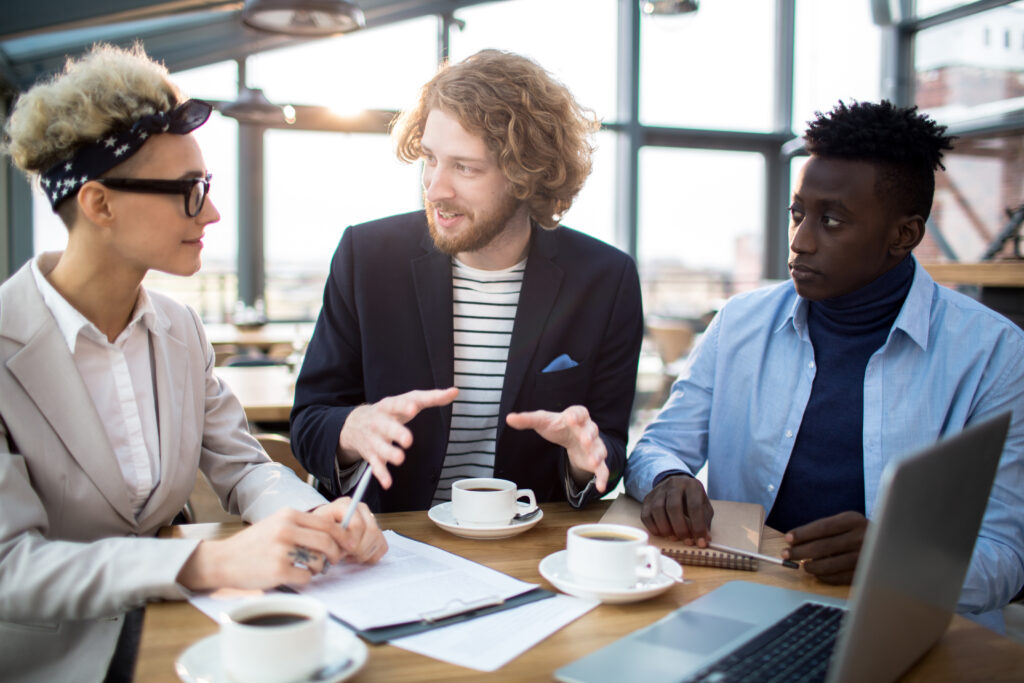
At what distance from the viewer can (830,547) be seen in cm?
117

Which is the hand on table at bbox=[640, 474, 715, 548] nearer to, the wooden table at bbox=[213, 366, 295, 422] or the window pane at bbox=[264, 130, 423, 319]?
the wooden table at bbox=[213, 366, 295, 422]

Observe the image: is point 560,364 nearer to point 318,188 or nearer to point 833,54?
point 318,188

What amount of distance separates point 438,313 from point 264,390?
5.25ft

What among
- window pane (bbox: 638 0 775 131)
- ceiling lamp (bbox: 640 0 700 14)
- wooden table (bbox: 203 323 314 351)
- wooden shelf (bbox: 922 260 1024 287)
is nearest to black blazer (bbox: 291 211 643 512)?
wooden shelf (bbox: 922 260 1024 287)

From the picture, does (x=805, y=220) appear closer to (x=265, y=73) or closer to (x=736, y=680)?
(x=736, y=680)

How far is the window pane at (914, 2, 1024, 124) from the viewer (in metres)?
5.90

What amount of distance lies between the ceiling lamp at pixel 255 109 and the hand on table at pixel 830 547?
4321 mm

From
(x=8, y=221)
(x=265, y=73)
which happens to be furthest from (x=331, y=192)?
(x=8, y=221)

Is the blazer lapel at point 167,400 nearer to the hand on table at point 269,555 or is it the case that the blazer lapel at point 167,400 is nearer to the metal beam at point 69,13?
the hand on table at point 269,555

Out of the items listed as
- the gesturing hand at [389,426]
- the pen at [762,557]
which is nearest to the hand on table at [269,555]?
the gesturing hand at [389,426]

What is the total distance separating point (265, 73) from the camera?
6.42 meters

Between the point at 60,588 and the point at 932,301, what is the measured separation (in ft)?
5.37

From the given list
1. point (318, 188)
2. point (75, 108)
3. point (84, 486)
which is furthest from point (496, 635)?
point (318, 188)

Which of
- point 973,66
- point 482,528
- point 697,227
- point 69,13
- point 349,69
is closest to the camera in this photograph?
point 482,528
